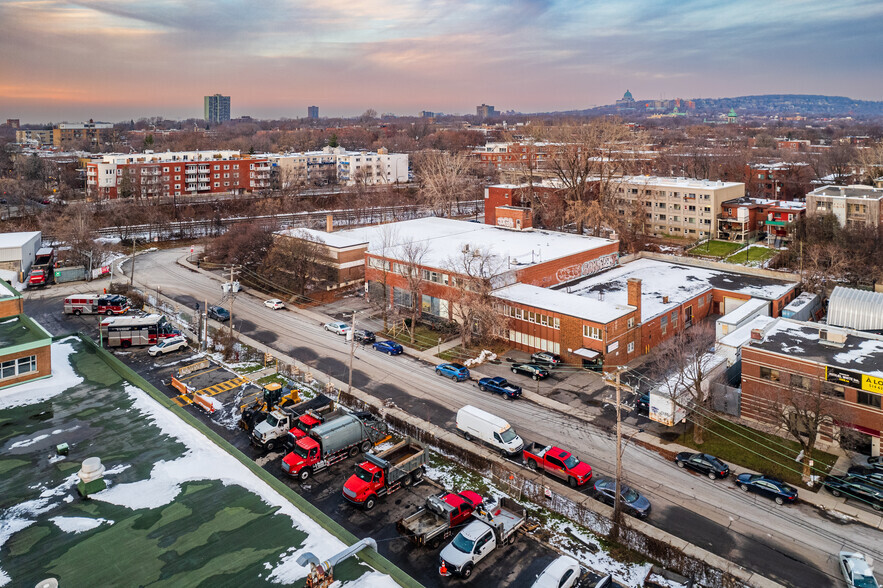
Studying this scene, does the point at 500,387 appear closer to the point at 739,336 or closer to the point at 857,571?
the point at 739,336

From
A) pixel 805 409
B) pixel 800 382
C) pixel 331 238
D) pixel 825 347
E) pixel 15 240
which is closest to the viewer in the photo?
pixel 805 409

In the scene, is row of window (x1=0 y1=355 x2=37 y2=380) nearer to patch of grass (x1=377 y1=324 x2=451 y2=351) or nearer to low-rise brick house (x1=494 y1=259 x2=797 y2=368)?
patch of grass (x1=377 y1=324 x2=451 y2=351)

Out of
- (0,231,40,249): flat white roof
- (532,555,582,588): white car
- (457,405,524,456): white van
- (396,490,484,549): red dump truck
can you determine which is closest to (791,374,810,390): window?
(457,405,524,456): white van

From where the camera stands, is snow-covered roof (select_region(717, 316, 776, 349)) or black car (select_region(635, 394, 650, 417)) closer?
black car (select_region(635, 394, 650, 417))

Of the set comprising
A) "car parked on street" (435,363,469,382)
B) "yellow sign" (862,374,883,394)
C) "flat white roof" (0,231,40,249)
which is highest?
"flat white roof" (0,231,40,249)

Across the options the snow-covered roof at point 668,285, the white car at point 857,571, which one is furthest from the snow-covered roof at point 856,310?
the white car at point 857,571

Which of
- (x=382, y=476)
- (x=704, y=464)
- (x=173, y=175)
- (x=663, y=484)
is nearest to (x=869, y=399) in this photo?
(x=704, y=464)

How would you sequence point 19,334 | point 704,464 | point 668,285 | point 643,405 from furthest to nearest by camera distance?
1. point 668,285
2. point 643,405
3. point 19,334
4. point 704,464
